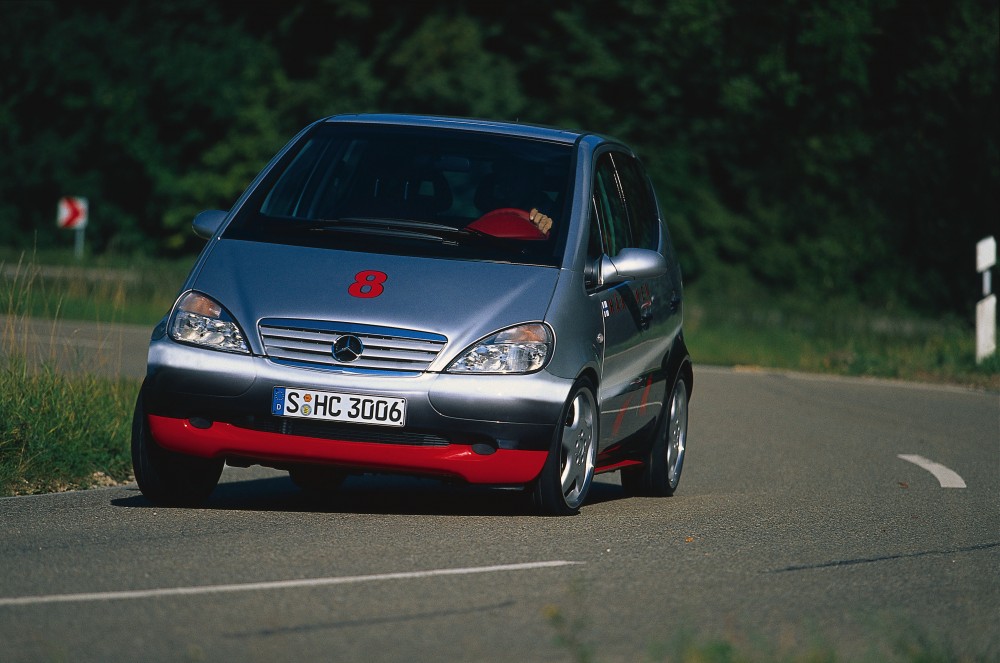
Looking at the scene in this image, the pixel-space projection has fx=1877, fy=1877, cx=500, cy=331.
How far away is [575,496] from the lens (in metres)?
8.52

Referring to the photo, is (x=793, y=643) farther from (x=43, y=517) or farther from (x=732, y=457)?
(x=732, y=457)

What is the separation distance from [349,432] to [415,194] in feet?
5.21

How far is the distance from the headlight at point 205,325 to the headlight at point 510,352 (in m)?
0.94

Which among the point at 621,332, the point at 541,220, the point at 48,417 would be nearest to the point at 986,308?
the point at 621,332

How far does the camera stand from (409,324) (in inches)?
307

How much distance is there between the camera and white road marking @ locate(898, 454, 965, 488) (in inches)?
428

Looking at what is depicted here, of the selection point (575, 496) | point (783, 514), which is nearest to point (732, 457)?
point (783, 514)

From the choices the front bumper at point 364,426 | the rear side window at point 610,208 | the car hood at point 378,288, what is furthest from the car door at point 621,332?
the front bumper at point 364,426

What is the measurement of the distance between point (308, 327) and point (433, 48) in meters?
33.8

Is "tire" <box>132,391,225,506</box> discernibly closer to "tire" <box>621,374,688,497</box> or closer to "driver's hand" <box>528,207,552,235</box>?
"driver's hand" <box>528,207,552,235</box>

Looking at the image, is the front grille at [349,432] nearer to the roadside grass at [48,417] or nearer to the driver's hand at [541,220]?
the driver's hand at [541,220]

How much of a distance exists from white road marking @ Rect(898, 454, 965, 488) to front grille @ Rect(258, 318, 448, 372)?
416 cm

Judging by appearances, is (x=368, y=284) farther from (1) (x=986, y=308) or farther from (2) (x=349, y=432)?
(1) (x=986, y=308)

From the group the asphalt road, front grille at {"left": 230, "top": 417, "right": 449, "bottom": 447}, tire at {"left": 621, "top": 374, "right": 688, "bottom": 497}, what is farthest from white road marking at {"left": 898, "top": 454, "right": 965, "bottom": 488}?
front grille at {"left": 230, "top": 417, "right": 449, "bottom": 447}
